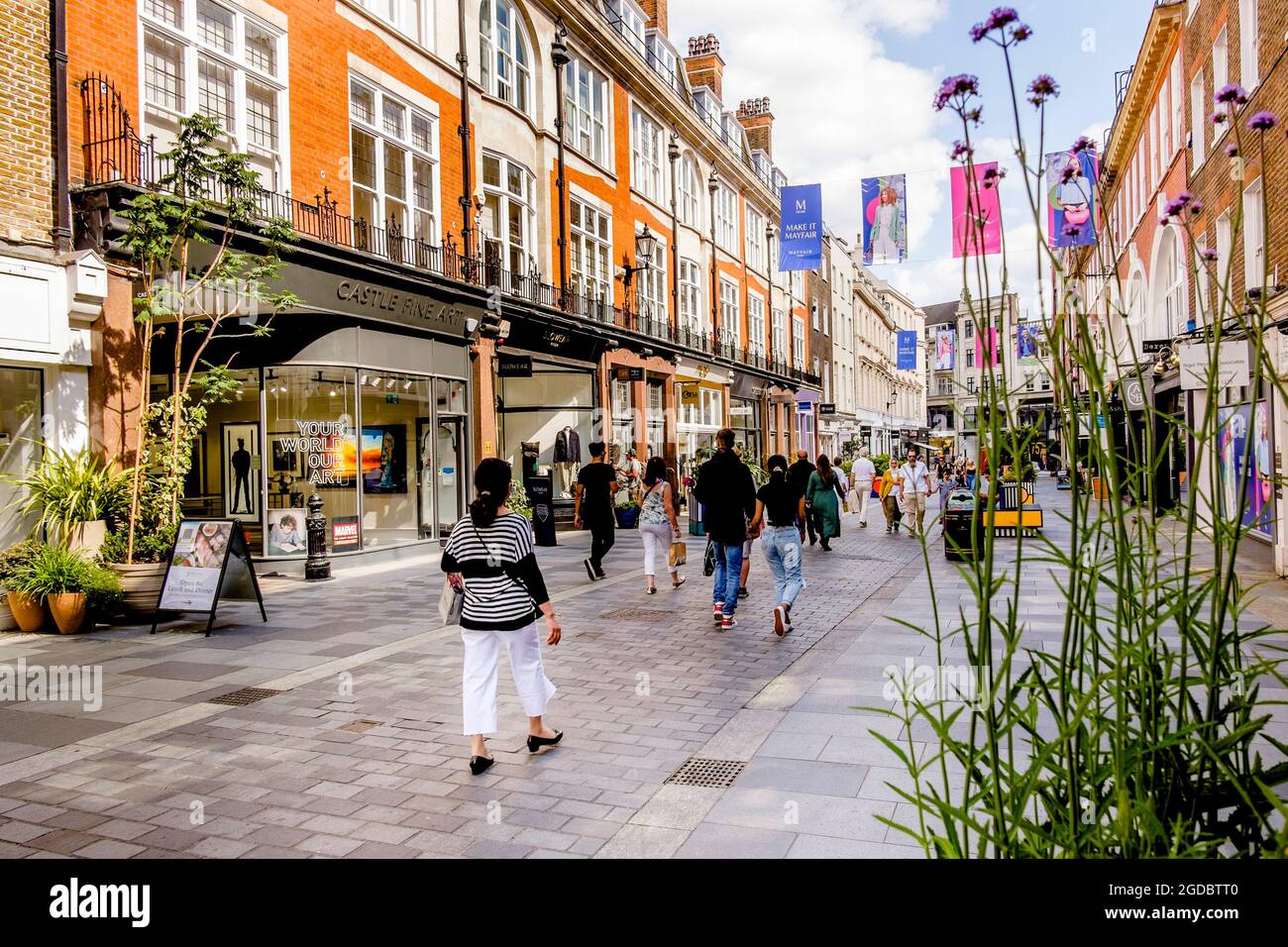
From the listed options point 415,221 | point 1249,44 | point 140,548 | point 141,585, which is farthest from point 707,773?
point 1249,44

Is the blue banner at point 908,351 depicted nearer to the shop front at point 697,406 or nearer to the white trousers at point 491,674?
the shop front at point 697,406

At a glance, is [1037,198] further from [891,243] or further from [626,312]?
[626,312]

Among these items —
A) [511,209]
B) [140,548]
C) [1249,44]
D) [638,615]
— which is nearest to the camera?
[140,548]

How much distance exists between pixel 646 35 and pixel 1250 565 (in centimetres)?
2497

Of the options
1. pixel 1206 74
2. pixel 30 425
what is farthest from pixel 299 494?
pixel 1206 74

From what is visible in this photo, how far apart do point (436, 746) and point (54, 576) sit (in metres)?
5.87

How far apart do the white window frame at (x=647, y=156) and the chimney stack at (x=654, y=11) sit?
4.59 m

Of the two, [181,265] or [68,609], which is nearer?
[68,609]

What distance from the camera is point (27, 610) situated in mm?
9195

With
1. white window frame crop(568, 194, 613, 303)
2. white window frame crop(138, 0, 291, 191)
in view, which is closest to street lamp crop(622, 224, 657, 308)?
white window frame crop(568, 194, 613, 303)

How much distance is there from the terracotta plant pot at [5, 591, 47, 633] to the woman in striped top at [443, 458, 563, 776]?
6.17 metres

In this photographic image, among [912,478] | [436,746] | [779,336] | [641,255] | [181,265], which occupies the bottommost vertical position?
[436,746]

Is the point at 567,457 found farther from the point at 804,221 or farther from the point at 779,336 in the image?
the point at 779,336
